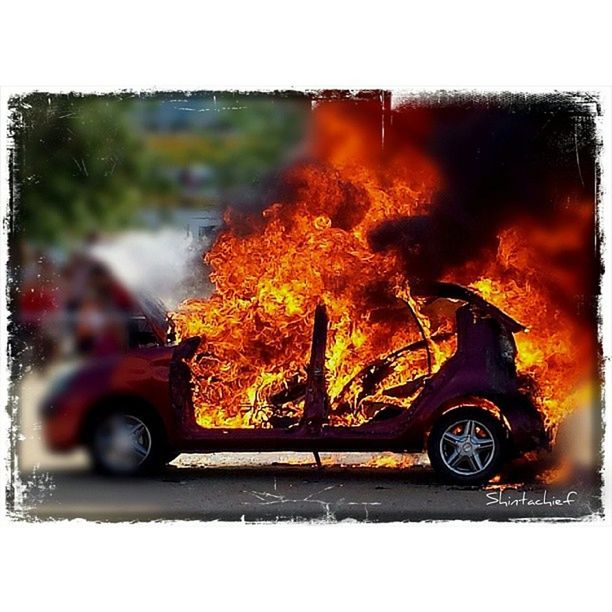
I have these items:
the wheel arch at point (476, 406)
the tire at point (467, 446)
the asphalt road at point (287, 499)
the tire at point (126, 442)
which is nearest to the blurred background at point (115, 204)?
the tire at point (126, 442)

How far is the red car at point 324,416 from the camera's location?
8.49 m

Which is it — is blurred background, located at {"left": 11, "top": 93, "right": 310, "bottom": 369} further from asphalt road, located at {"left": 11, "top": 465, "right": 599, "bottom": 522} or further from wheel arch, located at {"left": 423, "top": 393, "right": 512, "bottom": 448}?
wheel arch, located at {"left": 423, "top": 393, "right": 512, "bottom": 448}

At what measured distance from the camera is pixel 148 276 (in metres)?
9.20

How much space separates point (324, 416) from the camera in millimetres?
8727

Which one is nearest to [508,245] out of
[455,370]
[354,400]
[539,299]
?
[539,299]

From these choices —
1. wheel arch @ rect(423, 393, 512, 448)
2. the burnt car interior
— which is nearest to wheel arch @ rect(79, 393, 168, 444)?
the burnt car interior

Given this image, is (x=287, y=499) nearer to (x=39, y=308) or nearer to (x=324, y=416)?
(x=324, y=416)

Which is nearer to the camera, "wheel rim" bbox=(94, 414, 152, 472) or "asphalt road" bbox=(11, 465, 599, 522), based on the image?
"asphalt road" bbox=(11, 465, 599, 522)

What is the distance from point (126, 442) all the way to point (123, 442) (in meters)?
0.03

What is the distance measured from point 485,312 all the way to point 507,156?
4.95ft

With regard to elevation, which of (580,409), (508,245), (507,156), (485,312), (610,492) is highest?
(507,156)

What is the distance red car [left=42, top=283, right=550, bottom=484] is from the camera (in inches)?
334

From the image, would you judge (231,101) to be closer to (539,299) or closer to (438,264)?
(438,264)
